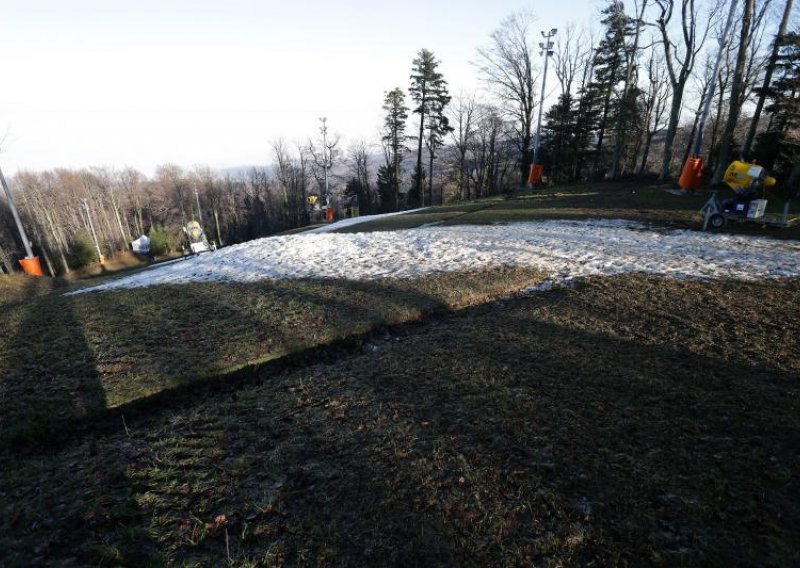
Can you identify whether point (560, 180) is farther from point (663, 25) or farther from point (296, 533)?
point (296, 533)

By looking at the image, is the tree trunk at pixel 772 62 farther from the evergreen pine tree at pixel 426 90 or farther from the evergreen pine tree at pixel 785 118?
the evergreen pine tree at pixel 426 90

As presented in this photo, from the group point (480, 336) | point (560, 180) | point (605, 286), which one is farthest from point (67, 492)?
point (560, 180)

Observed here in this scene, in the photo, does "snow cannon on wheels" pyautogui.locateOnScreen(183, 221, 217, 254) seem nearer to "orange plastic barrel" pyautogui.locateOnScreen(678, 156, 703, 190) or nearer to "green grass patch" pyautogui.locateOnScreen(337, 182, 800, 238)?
"green grass patch" pyautogui.locateOnScreen(337, 182, 800, 238)

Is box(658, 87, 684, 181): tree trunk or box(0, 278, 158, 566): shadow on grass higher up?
box(658, 87, 684, 181): tree trunk

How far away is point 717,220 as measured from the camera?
1231cm

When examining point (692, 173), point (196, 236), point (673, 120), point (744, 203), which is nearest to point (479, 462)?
point (744, 203)

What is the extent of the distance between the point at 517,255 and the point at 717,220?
24.1 ft

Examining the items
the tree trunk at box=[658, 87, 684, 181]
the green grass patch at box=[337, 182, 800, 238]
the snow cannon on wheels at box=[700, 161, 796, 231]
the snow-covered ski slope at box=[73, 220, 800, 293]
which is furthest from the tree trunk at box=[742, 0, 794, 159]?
the snow-covered ski slope at box=[73, 220, 800, 293]

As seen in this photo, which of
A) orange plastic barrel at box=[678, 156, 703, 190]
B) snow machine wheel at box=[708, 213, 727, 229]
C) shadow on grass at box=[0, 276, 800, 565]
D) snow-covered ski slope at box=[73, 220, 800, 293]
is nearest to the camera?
shadow on grass at box=[0, 276, 800, 565]

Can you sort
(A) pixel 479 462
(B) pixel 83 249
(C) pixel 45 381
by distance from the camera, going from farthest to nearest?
(B) pixel 83 249
(C) pixel 45 381
(A) pixel 479 462

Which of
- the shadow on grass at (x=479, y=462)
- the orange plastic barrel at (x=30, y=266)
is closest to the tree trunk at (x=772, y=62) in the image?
the shadow on grass at (x=479, y=462)

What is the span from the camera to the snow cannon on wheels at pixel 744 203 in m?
11.7

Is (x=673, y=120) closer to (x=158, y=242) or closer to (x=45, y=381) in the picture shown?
(x=45, y=381)

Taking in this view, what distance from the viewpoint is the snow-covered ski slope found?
360 inches
